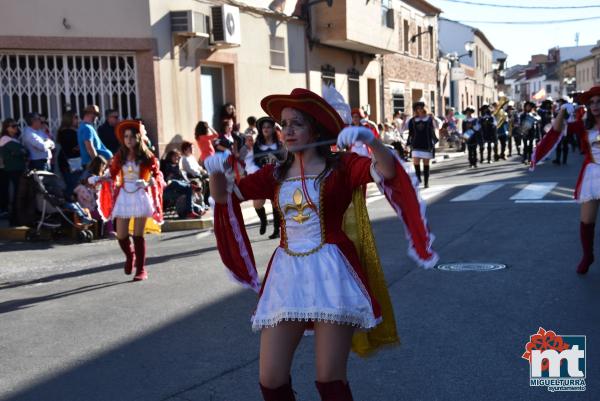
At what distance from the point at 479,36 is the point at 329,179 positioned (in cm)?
6042

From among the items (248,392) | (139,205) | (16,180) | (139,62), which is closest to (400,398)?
(248,392)

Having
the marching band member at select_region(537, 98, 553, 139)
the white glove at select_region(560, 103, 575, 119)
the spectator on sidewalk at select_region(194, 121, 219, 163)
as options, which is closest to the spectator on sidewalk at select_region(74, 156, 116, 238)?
the spectator on sidewalk at select_region(194, 121, 219, 163)

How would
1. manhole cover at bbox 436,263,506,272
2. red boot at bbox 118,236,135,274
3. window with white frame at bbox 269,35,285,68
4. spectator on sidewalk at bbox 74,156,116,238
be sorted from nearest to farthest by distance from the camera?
1. manhole cover at bbox 436,263,506,272
2. red boot at bbox 118,236,135,274
3. spectator on sidewalk at bbox 74,156,116,238
4. window with white frame at bbox 269,35,285,68

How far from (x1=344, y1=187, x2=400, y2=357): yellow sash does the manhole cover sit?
4.35 metres

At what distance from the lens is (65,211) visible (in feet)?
37.8

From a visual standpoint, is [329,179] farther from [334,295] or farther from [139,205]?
[139,205]

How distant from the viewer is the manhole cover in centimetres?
796

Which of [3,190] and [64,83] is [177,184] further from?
[64,83]

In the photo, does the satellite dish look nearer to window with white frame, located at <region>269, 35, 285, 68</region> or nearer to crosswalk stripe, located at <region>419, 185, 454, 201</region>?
window with white frame, located at <region>269, 35, 285, 68</region>

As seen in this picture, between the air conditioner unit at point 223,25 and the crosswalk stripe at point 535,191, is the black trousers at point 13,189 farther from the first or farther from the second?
the crosswalk stripe at point 535,191

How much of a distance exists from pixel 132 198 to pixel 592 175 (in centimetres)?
466

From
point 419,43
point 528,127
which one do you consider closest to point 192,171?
point 528,127

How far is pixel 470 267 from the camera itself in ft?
26.5

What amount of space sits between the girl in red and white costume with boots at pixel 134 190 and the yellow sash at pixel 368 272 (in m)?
4.94
